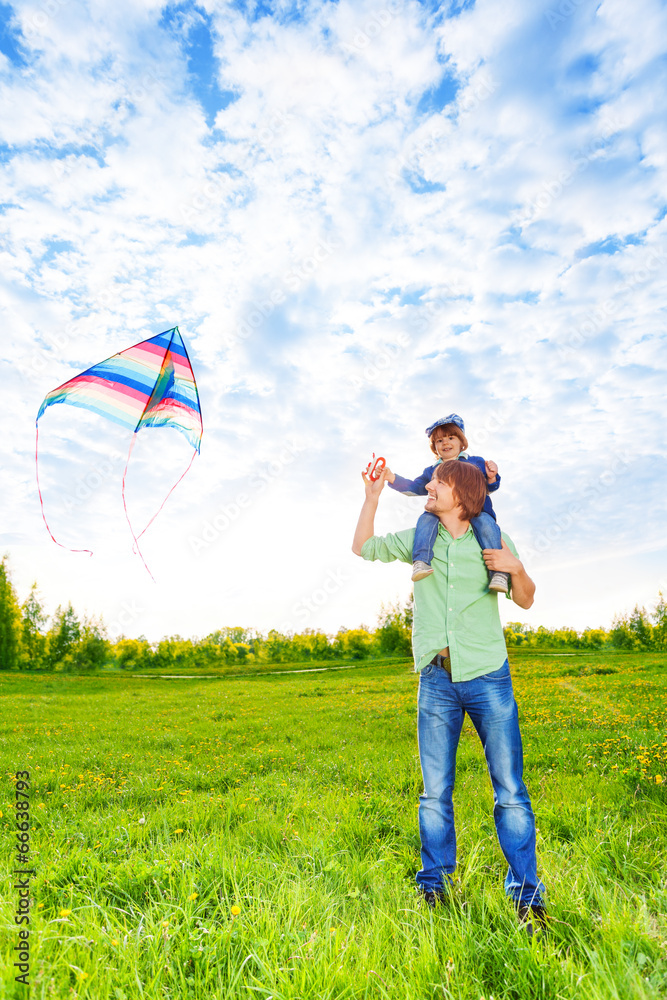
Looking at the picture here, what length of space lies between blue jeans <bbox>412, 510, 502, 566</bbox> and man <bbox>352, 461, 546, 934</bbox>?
0.05m

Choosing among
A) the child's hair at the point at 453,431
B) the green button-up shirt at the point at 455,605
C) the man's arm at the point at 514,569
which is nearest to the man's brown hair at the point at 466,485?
the green button-up shirt at the point at 455,605

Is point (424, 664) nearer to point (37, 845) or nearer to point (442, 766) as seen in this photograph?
point (442, 766)

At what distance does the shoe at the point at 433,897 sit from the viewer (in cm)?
294

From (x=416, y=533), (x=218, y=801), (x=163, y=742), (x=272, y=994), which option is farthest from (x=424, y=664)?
(x=163, y=742)

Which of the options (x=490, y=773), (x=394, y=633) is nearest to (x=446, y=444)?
(x=490, y=773)

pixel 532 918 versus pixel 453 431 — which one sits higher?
pixel 453 431

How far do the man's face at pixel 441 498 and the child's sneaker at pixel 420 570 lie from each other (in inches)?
15.1

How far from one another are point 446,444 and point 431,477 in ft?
1.07

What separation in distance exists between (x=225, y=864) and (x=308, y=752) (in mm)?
5919

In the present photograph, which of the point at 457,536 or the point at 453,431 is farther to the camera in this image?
the point at 453,431

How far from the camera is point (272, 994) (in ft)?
7.25

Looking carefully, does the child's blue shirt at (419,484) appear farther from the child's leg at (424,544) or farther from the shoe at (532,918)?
the shoe at (532,918)

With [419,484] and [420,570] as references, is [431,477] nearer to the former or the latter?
[419,484]

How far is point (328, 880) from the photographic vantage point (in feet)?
11.1
